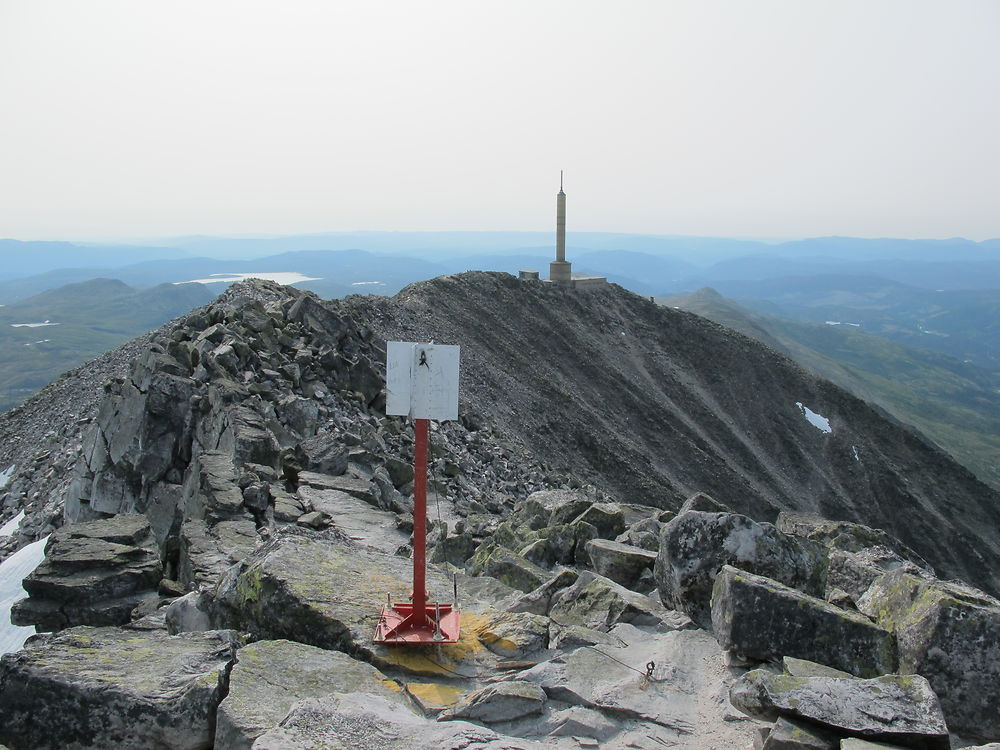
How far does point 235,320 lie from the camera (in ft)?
78.0

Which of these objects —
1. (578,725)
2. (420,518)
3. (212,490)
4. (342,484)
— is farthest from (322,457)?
(578,725)

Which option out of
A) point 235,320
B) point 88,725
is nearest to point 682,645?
point 88,725

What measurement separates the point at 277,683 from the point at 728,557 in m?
5.06

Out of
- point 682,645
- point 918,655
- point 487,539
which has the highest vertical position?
point 918,655

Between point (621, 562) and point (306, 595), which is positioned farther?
point (621, 562)

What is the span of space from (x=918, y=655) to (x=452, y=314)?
41.5 m

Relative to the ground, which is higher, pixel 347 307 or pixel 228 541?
pixel 347 307

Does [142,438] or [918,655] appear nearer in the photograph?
[918,655]

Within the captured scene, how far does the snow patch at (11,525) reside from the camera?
68.9ft

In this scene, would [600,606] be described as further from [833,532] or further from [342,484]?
[833,532]

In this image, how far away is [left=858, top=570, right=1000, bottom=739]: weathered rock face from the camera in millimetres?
6684

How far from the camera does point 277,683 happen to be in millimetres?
6371

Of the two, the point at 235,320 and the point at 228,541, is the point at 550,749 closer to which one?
the point at 228,541

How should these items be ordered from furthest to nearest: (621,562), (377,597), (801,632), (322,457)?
(322,457) < (621,562) < (377,597) < (801,632)
